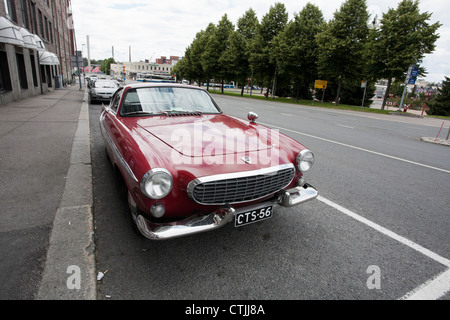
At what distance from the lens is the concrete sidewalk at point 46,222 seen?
1.98m

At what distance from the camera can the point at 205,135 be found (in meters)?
2.83

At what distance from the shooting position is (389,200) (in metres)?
3.85

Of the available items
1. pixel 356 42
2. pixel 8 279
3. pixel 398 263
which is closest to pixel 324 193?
pixel 398 263

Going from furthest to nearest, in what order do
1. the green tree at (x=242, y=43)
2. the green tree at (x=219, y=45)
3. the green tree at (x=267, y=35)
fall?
the green tree at (x=219, y=45) → the green tree at (x=242, y=43) → the green tree at (x=267, y=35)

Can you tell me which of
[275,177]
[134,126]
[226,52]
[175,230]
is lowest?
[175,230]

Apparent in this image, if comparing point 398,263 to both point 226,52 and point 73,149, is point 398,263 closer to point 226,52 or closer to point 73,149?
point 73,149

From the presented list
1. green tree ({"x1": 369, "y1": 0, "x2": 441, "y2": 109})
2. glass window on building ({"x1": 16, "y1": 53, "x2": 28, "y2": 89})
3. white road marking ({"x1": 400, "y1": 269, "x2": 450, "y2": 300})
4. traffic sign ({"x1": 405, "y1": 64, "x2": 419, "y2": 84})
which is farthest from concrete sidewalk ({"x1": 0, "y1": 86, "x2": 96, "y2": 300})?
green tree ({"x1": 369, "y1": 0, "x2": 441, "y2": 109})

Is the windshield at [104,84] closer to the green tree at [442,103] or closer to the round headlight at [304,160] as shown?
the round headlight at [304,160]

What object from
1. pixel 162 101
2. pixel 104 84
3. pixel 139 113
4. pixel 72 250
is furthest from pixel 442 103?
pixel 72 250

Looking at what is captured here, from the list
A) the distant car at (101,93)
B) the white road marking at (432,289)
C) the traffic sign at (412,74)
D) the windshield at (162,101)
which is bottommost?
the white road marking at (432,289)

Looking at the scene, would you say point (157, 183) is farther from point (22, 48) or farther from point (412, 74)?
point (412, 74)

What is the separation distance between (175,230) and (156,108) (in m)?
2.04

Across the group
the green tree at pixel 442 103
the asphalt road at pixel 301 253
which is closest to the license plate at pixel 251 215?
the asphalt road at pixel 301 253

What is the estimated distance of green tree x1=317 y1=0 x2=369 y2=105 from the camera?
26.3 m
